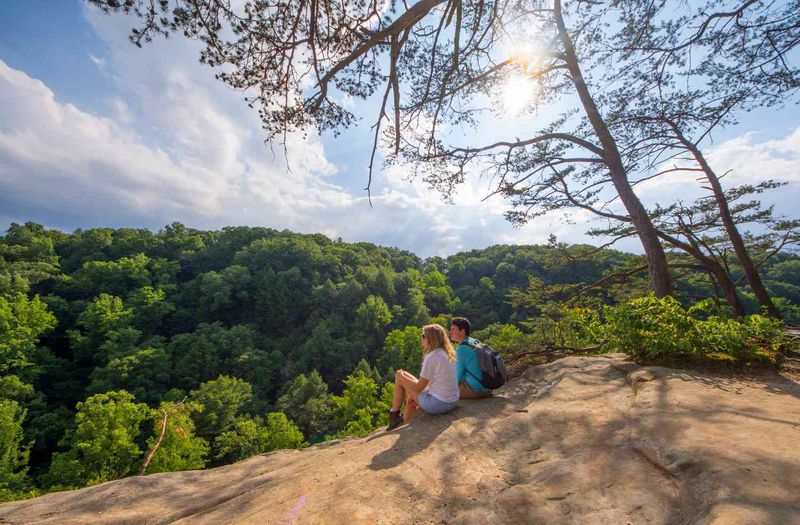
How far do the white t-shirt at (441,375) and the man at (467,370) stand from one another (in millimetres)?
534

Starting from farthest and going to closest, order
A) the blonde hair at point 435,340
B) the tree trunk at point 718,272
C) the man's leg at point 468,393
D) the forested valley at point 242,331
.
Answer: the forested valley at point 242,331
the tree trunk at point 718,272
the man's leg at point 468,393
the blonde hair at point 435,340

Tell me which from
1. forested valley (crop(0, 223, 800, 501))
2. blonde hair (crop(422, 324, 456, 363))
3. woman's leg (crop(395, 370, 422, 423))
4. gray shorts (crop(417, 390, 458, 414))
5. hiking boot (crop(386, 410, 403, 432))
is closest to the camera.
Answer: gray shorts (crop(417, 390, 458, 414))

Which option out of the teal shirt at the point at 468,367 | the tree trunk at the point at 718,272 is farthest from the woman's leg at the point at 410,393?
the tree trunk at the point at 718,272

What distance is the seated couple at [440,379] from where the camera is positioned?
12.5 ft

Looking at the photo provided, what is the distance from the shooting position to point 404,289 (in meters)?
55.8

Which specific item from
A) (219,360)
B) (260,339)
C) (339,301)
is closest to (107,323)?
(219,360)

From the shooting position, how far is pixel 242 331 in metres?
41.0

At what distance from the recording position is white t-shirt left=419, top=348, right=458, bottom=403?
379 cm

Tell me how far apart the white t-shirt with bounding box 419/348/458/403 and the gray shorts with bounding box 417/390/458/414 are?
35 mm

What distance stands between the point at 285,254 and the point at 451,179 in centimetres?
5364

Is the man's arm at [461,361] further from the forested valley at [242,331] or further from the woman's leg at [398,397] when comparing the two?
the forested valley at [242,331]

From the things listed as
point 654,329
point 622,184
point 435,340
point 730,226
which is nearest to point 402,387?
point 435,340

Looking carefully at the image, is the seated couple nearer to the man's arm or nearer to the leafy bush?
the man's arm

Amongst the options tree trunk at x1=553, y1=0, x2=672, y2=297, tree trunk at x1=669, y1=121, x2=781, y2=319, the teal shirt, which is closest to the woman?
the teal shirt
